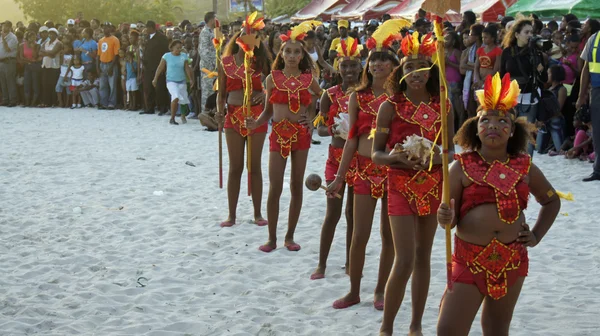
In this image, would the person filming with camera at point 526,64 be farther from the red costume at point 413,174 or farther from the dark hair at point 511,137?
the dark hair at point 511,137

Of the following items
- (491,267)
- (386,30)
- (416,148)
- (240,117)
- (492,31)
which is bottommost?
(491,267)

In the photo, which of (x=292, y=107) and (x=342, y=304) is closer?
(x=342, y=304)

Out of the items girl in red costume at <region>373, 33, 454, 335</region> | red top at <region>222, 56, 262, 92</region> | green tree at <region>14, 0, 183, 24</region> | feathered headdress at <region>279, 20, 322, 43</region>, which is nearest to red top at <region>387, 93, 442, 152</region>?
girl in red costume at <region>373, 33, 454, 335</region>

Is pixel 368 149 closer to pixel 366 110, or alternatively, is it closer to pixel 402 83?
pixel 366 110

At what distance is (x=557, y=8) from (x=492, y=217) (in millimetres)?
14249

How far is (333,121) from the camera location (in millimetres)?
6629

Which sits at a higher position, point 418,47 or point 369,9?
point 369,9

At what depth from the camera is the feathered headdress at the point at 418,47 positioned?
4.99 meters

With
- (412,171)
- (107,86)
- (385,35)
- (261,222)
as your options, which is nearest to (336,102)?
(385,35)

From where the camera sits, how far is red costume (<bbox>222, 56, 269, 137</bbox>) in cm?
809

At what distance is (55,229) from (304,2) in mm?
35753

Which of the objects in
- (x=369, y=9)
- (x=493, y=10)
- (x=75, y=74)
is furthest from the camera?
(x=369, y=9)

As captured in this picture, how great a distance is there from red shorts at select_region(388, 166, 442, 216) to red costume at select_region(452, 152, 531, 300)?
74 centimetres

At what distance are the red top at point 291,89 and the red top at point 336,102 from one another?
0.72m
